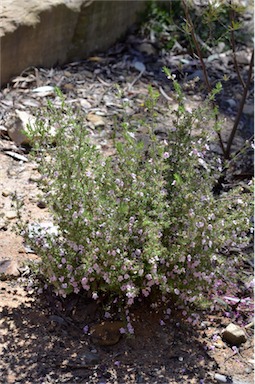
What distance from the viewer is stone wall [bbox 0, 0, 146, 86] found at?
15.0 ft

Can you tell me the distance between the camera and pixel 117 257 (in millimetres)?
2822

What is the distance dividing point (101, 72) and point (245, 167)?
134cm

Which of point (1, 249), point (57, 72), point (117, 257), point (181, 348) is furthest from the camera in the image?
point (57, 72)

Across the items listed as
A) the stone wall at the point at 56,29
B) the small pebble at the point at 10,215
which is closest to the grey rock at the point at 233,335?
the small pebble at the point at 10,215

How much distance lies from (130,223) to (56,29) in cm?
247

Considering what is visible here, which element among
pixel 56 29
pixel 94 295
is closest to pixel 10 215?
pixel 94 295

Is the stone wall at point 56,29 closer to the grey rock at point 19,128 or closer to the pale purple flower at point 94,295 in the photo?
the grey rock at point 19,128

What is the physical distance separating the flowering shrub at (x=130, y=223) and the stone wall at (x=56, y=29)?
66.0 inches

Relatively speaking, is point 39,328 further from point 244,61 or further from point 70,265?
point 244,61

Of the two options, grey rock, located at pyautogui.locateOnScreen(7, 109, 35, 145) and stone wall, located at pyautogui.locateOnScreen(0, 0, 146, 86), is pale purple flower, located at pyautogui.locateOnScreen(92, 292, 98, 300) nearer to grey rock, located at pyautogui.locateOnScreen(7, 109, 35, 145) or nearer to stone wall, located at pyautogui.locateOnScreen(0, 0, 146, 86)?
grey rock, located at pyautogui.locateOnScreen(7, 109, 35, 145)

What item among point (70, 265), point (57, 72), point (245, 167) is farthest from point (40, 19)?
point (70, 265)

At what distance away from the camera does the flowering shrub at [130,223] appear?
2818 mm

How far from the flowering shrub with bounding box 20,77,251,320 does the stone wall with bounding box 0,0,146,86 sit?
5.50 feet

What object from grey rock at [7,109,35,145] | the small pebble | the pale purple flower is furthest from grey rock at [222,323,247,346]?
grey rock at [7,109,35,145]
